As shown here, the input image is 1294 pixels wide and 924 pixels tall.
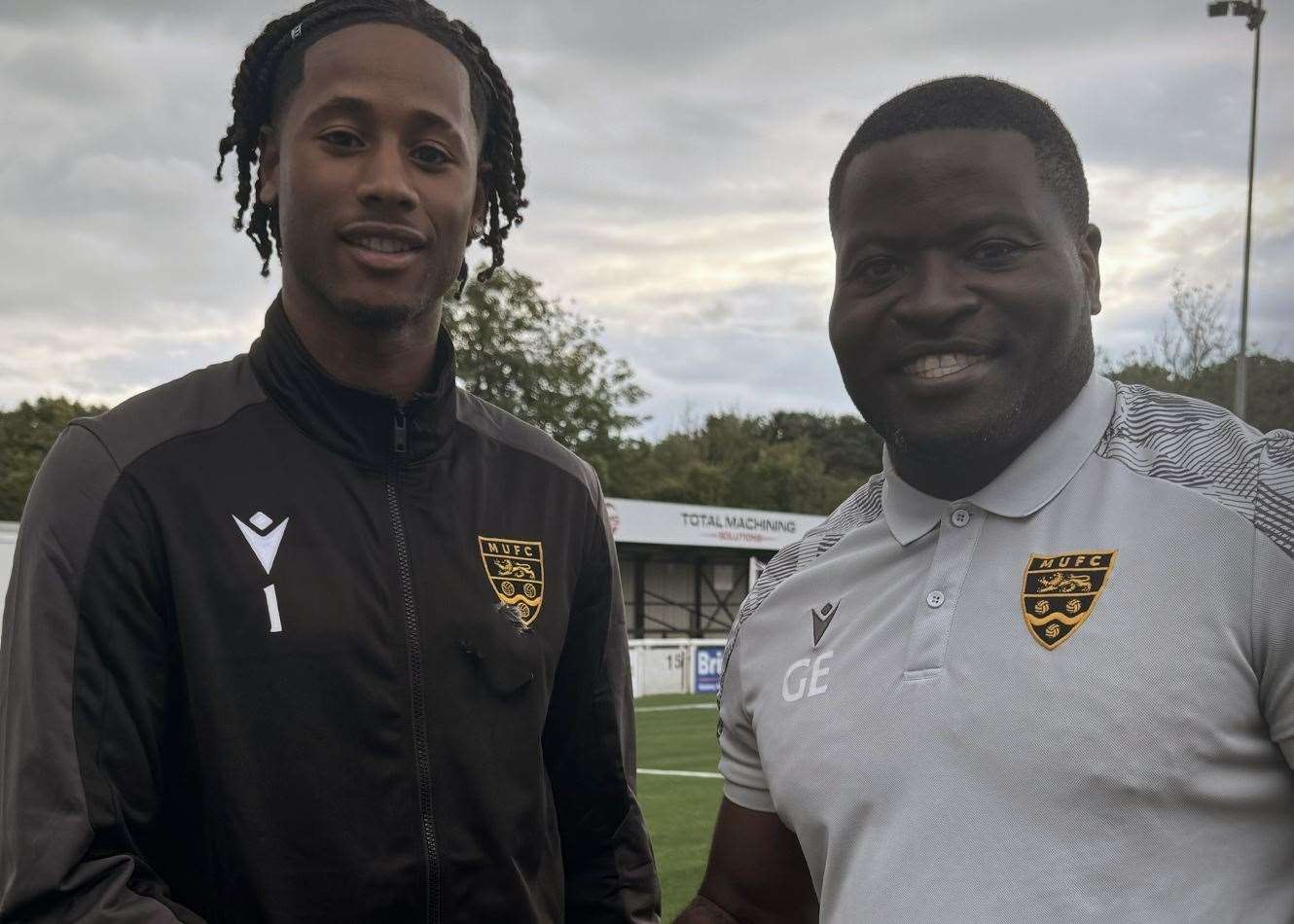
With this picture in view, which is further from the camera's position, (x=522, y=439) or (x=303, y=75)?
(x=522, y=439)

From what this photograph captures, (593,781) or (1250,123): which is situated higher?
(1250,123)

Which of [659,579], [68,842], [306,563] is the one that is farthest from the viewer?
[659,579]

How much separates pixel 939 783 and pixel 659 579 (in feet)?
115

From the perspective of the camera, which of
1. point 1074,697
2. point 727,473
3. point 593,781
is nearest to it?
point 1074,697

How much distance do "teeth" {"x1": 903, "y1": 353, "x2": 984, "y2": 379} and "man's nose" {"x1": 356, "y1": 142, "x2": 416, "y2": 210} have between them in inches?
38.8

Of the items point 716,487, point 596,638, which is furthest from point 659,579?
point 596,638

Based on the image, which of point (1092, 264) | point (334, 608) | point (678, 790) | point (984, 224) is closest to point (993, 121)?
point (984, 224)

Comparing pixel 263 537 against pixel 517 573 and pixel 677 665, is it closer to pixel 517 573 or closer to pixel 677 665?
pixel 517 573

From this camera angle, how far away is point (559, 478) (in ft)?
9.41

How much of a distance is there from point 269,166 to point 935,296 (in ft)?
4.65

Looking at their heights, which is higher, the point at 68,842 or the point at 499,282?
the point at 499,282

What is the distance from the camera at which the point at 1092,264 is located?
90.0 inches

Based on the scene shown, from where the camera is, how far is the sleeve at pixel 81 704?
6.91 feet

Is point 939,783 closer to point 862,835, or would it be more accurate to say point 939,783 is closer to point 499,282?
point 862,835
